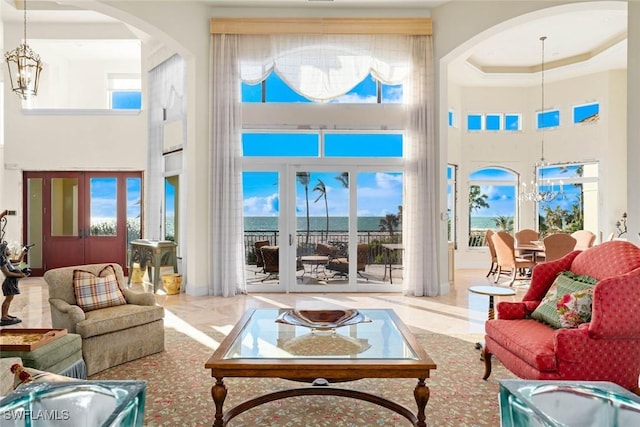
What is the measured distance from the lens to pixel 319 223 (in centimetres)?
675

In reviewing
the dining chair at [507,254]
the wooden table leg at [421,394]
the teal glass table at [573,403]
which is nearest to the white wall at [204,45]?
the dining chair at [507,254]

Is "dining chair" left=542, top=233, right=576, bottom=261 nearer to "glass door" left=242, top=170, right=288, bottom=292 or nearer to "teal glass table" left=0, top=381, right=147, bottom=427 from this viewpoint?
"glass door" left=242, top=170, right=288, bottom=292

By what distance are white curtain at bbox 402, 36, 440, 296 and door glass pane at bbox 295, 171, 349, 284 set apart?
105 cm

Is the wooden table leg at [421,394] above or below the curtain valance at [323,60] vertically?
below

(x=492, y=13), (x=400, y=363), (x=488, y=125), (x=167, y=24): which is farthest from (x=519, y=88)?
(x=400, y=363)

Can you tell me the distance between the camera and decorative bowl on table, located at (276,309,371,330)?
10.1 feet

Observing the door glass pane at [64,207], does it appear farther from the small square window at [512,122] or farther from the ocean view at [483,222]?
the small square window at [512,122]

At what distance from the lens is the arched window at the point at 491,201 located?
9.87 m

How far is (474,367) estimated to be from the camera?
3.55 metres

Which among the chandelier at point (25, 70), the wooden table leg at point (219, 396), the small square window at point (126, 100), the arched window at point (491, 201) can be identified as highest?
the small square window at point (126, 100)

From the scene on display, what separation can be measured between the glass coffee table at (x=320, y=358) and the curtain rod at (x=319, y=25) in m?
4.77

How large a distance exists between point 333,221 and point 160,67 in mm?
4346

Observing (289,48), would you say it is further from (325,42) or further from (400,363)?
(400,363)

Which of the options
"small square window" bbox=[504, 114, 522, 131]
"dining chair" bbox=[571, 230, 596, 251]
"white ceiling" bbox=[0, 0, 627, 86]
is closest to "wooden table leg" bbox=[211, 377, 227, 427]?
"white ceiling" bbox=[0, 0, 627, 86]
